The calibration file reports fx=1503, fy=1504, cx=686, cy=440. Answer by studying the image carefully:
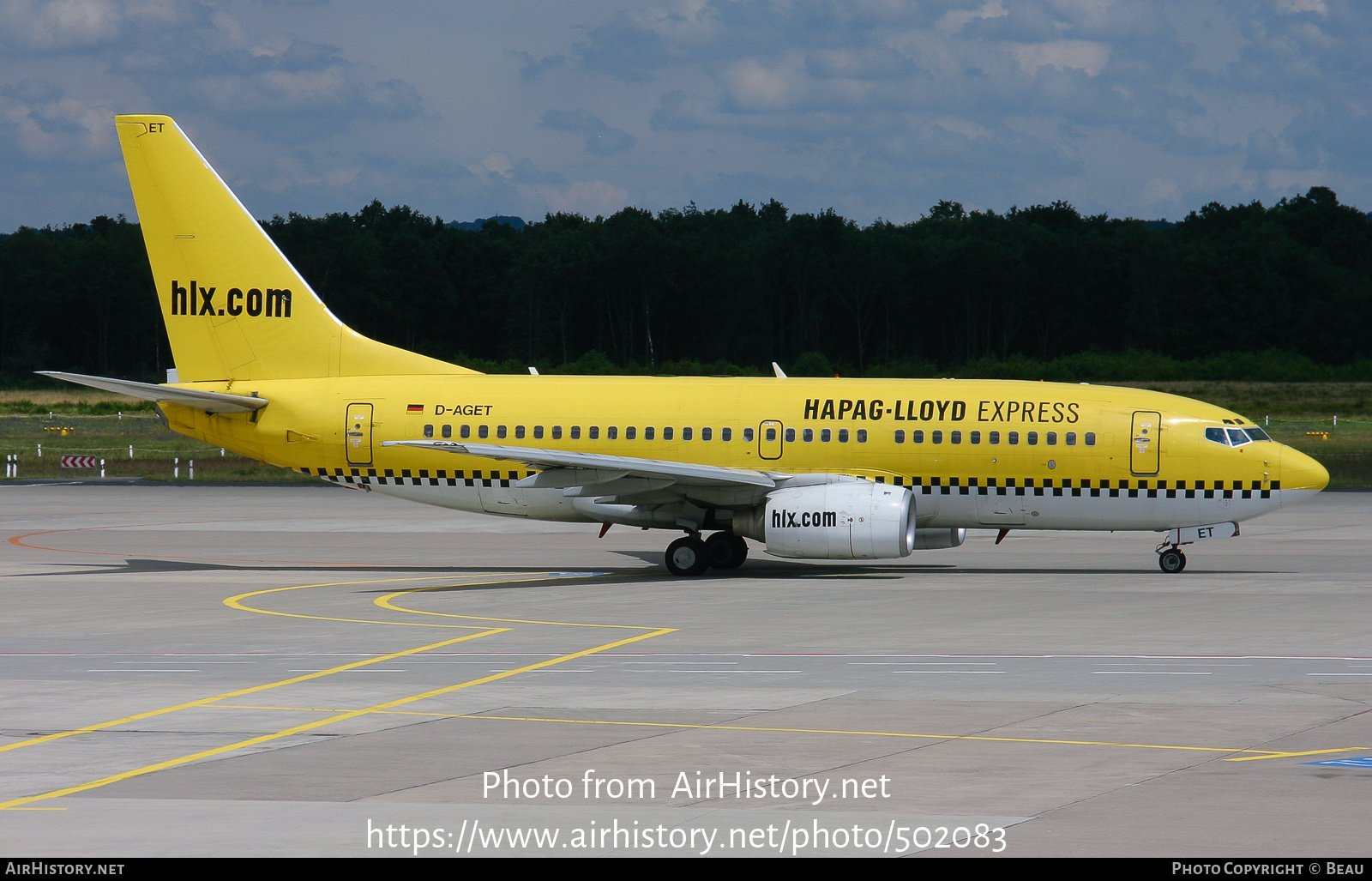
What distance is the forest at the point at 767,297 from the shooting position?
138 m

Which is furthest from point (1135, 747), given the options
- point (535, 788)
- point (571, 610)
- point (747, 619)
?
point (571, 610)

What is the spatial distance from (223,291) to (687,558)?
13171 millimetres

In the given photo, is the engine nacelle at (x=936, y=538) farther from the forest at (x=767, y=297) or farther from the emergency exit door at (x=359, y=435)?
the forest at (x=767, y=297)

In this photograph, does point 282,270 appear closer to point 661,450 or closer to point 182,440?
point 661,450

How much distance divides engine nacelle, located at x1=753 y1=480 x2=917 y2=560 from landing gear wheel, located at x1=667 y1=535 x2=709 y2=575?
215 centimetres

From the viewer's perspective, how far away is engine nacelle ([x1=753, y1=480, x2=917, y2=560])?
3077cm

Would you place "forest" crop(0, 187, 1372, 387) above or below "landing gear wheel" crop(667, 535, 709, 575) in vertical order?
above

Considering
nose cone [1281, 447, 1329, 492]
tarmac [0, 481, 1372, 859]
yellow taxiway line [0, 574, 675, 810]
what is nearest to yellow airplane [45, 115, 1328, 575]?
nose cone [1281, 447, 1329, 492]

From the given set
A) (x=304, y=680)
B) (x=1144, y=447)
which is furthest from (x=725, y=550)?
(x=304, y=680)

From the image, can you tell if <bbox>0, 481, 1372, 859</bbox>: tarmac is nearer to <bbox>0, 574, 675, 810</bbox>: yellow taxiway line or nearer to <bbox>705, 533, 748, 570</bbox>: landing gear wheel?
<bbox>0, 574, 675, 810</bbox>: yellow taxiway line

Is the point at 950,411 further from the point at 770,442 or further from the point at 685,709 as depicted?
the point at 685,709

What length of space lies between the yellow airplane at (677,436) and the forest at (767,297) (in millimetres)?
94525

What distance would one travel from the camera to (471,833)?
11.9 metres

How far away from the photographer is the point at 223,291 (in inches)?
1428
